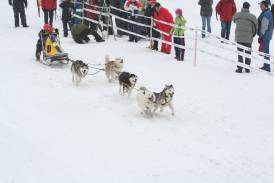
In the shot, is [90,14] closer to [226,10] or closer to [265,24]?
[226,10]

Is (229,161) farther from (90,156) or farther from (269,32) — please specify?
(269,32)

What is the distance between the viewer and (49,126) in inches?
351

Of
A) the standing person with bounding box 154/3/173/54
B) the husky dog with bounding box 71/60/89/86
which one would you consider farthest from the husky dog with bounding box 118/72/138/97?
the standing person with bounding box 154/3/173/54

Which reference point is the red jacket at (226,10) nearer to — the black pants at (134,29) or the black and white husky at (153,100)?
the black pants at (134,29)

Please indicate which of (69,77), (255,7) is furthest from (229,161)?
(255,7)

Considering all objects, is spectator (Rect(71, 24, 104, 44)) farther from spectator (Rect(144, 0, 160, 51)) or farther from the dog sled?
the dog sled

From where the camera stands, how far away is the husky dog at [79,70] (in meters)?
11.5

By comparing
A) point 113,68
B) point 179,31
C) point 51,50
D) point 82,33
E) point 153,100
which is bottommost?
point 153,100

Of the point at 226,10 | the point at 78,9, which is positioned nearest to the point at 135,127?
the point at 226,10

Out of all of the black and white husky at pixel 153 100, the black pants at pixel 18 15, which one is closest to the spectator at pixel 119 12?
the black pants at pixel 18 15

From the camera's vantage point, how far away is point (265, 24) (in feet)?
43.4

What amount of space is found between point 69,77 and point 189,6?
13262 mm

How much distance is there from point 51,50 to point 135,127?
5.35 m

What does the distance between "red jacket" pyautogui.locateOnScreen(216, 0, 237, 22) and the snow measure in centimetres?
284
